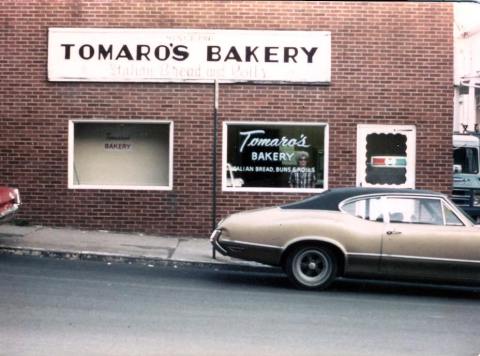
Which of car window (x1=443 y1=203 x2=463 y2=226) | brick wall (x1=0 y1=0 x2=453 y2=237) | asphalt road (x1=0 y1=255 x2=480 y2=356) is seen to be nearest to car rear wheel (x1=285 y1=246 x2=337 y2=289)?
asphalt road (x1=0 y1=255 x2=480 y2=356)

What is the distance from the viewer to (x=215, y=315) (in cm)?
828

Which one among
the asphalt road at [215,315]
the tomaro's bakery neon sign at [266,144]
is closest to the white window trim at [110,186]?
the tomaro's bakery neon sign at [266,144]

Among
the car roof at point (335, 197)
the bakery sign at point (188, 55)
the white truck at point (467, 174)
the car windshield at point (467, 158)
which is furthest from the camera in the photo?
the car windshield at point (467, 158)

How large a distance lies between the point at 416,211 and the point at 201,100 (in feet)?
19.7

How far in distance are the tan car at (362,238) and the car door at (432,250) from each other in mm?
12

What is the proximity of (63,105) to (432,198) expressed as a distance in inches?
306

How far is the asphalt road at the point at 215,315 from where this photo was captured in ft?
22.8

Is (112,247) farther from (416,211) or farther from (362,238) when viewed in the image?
(416,211)

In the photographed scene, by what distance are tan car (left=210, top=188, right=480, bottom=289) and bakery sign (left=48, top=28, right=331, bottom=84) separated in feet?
16.9

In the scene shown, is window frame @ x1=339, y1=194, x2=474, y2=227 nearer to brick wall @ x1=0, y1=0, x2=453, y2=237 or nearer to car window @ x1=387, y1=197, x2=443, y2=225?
car window @ x1=387, y1=197, x2=443, y2=225

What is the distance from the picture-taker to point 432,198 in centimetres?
1029

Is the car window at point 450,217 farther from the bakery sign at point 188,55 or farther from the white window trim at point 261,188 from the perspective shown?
the bakery sign at point 188,55

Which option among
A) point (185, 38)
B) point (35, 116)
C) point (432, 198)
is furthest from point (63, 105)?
point (432, 198)

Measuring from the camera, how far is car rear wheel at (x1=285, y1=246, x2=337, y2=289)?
1020cm
